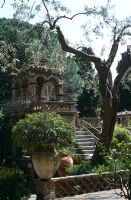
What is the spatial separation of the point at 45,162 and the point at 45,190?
0.78 m

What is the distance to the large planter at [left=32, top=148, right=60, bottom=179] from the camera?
13307 mm

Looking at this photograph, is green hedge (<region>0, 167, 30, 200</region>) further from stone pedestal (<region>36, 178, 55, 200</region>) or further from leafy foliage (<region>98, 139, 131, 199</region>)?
leafy foliage (<region>98, 139, 131, 199</region>)

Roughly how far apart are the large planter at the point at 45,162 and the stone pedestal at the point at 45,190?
0.65ft

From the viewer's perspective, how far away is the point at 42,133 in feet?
45.3

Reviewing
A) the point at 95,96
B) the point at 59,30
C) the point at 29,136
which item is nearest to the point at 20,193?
the point at 29,136

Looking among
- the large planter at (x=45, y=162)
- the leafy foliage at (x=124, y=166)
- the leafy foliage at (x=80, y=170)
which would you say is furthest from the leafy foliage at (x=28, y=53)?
the leafy foliage at (x=124, y=166)

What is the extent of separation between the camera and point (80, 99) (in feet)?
158

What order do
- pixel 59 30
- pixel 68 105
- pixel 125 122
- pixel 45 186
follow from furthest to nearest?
1. pixel 125 122
2. pixel 68 105
3. pixel 59 30
4. pixel 45 186

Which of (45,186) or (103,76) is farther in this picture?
(103,76)

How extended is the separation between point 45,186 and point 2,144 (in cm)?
1735

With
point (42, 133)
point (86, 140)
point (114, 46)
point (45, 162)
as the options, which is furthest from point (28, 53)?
point (45, 162)

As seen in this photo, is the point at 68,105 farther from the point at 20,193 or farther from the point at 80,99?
the point at 80,99

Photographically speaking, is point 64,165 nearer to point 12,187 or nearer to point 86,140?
point 86,140

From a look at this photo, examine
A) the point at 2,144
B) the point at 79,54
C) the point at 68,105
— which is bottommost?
the point at 2,144
